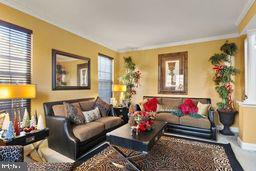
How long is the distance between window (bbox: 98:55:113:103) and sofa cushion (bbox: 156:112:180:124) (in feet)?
6.88

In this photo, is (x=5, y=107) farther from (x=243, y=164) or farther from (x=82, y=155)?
(x=243, y=164)

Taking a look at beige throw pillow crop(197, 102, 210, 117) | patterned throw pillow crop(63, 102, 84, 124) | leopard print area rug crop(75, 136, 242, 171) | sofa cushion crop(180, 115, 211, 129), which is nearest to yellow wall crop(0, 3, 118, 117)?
patterned throw pillow crop(63, 102, 84, 124)

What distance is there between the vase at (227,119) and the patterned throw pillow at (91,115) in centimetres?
331

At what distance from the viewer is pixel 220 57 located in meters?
4.06

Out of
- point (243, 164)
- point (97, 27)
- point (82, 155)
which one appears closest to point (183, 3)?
point (97, 27)

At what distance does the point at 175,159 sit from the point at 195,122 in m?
1.47

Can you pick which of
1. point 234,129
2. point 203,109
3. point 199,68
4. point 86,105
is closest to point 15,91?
point 86,105

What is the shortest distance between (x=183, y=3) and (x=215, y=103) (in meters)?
3.17

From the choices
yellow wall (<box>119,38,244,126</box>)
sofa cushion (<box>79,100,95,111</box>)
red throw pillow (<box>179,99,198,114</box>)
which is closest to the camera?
sofa cushion (<box>79,100,95,111</box>)

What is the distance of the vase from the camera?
3.85 meters

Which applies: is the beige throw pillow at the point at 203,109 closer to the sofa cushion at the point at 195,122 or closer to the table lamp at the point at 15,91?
the sofa cushion at the point at 195,122

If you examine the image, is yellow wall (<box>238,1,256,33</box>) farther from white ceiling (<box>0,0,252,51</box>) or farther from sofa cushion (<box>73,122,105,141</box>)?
sofa cushion (<box>73,122,105,141</box>)

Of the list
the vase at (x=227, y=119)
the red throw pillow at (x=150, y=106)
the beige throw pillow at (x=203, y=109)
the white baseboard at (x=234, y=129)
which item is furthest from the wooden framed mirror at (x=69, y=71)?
the white baseboard at (x=234, y=129)

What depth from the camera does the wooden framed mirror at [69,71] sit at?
3500 mm
